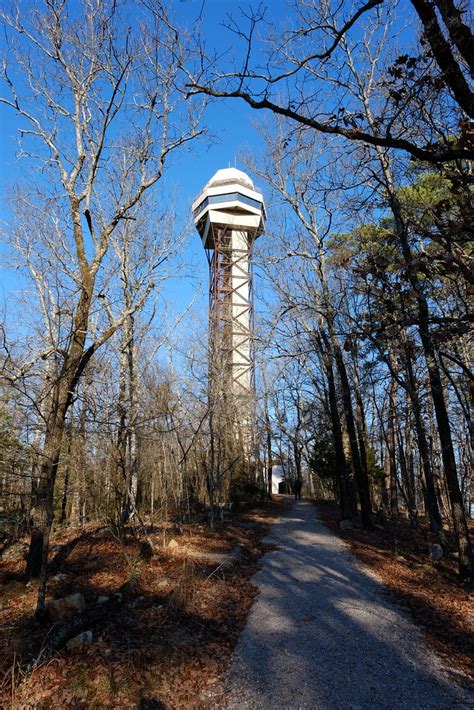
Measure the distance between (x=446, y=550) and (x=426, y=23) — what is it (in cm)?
1051

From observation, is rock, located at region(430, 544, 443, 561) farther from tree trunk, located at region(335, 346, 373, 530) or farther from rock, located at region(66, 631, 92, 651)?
rock, located at region(66, 631, 92, 651)

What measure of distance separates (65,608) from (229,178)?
2953 cm

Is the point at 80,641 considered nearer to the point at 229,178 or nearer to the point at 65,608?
the point at 65,608

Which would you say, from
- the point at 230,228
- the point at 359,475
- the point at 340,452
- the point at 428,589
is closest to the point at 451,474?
the point at 428,589

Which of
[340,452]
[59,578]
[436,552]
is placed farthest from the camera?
[340,452]

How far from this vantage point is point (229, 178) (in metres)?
30.4

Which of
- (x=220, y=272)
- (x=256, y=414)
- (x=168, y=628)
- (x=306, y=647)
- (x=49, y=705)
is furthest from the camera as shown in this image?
(x=220, y=272)

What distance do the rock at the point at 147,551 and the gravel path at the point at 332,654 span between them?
6.98 ft

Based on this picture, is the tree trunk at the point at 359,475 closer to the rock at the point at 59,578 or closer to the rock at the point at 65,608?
the rock at the point at 59,578

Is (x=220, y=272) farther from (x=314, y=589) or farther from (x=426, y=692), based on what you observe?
(x=426, y=692)

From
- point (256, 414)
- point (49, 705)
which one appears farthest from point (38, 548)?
point (256, 414)

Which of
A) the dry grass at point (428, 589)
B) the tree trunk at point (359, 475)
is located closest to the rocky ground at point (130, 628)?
the dry grass at point (428, 589)

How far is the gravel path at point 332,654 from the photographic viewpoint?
3.83m

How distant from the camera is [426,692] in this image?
388 cm
